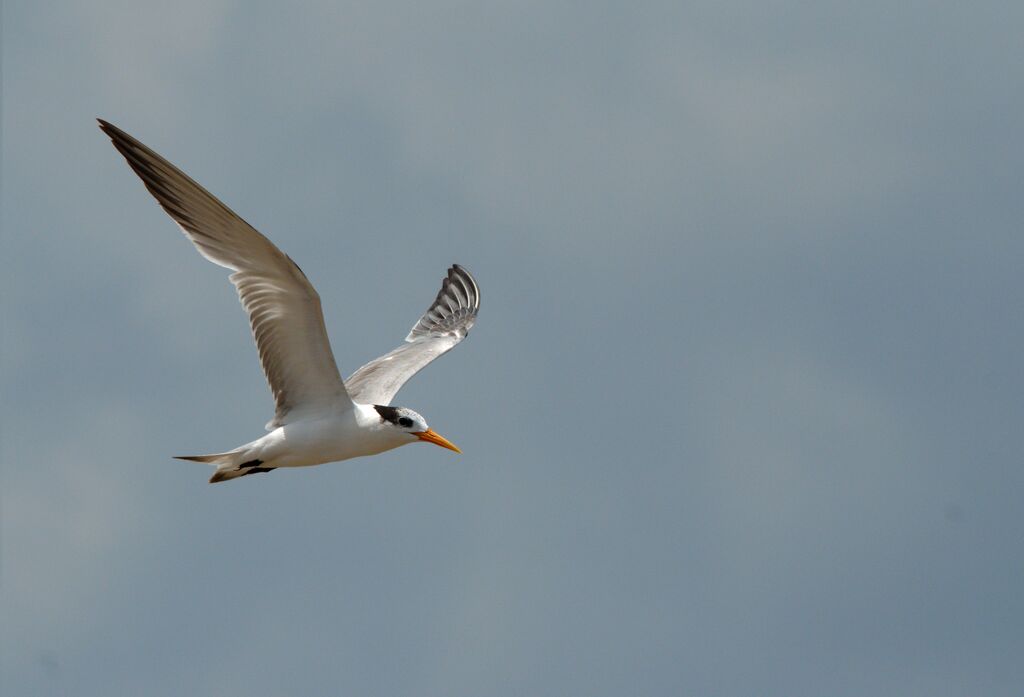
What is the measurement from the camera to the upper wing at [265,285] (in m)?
16.5

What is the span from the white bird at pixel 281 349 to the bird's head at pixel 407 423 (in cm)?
1

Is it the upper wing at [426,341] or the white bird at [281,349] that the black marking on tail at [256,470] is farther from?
the upper wing at [426,341]

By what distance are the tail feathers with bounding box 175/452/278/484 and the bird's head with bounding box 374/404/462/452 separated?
1322mm

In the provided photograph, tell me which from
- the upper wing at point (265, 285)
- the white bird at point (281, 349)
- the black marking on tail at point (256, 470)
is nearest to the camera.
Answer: the upper wing at point (265, 285)

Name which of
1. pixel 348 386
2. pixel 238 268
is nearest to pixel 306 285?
pixel 238 268

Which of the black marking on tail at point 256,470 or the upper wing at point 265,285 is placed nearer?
the upper wing at point 265,285

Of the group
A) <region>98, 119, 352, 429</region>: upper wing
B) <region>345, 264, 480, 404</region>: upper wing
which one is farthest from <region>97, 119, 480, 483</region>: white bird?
<region>345, 264, 480, 404</region>: upper wing

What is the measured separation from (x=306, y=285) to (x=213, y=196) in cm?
127

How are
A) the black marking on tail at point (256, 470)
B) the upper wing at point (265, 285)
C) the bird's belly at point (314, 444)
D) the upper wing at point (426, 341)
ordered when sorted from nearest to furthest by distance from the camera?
1. the upper wing at point (265, 285)
2. the bird's belly at point (314, 444)
3. the black marking on tail at point (256, 470)
4. the upper wing at point (426, 341)

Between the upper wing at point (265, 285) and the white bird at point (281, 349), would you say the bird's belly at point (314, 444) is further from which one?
the upper wing at point (265, 285)

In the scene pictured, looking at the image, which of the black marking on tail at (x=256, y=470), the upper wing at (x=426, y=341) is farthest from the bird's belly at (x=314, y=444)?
the upper wing at (x=426, y=341)

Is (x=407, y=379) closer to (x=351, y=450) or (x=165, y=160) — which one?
(x=351, y=450)

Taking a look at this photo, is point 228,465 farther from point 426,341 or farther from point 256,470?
point 426,341

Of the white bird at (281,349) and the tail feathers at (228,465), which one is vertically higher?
the white bird at (281,349)
